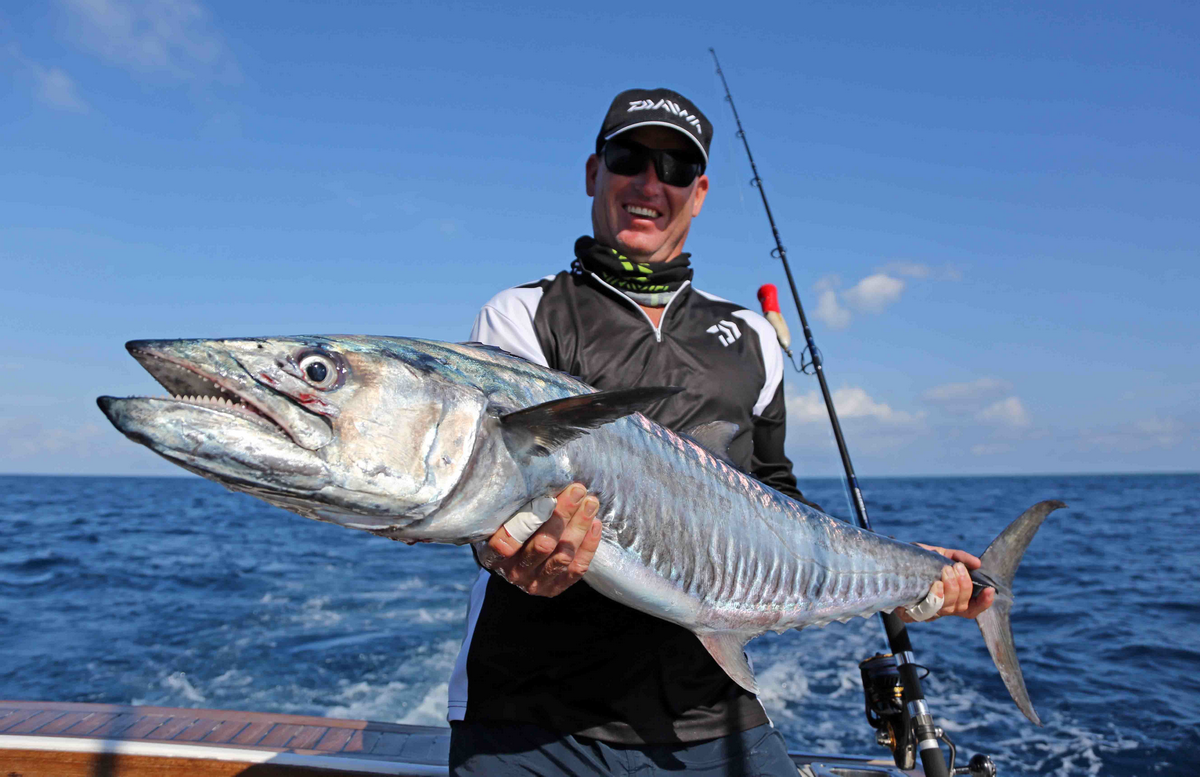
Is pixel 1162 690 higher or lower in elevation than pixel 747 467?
lower

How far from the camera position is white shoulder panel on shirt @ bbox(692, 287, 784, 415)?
2.66m

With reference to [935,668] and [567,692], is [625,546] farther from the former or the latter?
[935,668]

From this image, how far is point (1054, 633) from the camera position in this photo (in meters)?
9.46

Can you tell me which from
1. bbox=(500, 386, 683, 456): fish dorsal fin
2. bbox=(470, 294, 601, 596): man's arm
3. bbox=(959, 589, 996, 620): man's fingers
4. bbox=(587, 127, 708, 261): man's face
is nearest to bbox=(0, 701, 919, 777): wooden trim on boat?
bbox=(959, 589, 996, 620): man's fingers

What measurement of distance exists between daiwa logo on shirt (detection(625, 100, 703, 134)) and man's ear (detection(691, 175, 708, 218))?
0.79 ft

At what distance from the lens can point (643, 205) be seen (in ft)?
8.78

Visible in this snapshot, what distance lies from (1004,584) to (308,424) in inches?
113

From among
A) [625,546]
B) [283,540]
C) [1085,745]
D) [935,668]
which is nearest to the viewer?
[625,546]

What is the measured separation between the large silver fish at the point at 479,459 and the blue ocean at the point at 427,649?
15.1 feet

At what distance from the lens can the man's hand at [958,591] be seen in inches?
107

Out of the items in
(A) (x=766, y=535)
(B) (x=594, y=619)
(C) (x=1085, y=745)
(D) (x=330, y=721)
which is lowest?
(C) (x=1085, y=745)

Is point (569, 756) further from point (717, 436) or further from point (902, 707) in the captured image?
point (902, 707)

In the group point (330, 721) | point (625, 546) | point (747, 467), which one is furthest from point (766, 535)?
point (330, 721)

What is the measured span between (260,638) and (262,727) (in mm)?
6199
